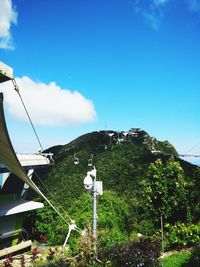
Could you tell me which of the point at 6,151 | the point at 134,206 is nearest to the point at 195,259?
the point at 134,206

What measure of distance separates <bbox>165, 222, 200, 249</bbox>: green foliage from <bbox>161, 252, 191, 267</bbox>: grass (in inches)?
18.2

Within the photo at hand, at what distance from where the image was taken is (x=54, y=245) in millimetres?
11508

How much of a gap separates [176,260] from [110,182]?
613 cm

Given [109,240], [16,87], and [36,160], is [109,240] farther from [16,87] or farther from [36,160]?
[16,87]

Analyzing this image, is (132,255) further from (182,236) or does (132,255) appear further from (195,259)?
(182,236)

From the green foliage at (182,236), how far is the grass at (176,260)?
463mm

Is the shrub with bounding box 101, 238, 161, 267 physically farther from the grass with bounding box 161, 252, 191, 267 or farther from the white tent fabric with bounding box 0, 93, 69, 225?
the white tent fabric with bounding box 0, 93, 69, 225

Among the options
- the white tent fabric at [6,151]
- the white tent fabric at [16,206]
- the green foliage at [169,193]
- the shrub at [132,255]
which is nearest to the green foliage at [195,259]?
the shrub at [132,255]

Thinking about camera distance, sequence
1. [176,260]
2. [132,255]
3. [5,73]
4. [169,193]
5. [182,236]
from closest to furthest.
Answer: [5,73], [132,255], [176,260], [182,236], [169,193]

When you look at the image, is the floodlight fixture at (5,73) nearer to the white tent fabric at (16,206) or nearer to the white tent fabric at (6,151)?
the white tent fabric at (6,151)

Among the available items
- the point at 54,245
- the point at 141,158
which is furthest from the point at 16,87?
the point at 141,158

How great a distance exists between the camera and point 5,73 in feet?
24.5

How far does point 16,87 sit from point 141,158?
396 inches

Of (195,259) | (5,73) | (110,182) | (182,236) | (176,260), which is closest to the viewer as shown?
(5,73)
